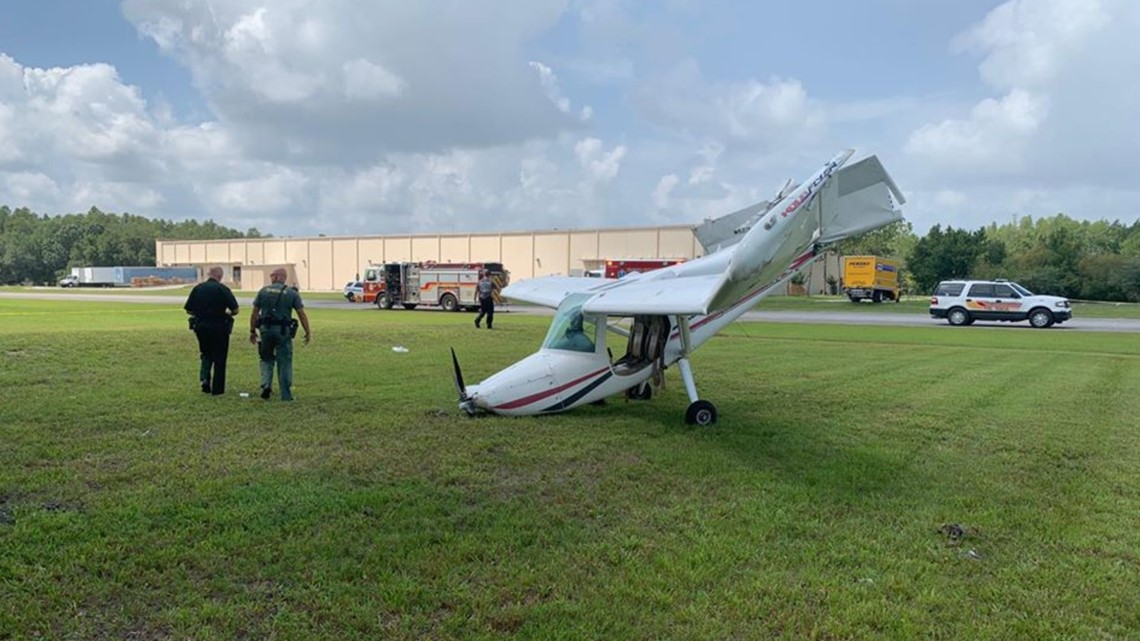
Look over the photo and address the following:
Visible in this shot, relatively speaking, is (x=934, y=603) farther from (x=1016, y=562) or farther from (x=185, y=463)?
(x=185, y=463)

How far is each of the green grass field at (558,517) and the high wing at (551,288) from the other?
182 centimetres

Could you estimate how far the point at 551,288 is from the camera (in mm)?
11883

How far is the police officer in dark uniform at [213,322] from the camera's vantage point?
10.8 meters

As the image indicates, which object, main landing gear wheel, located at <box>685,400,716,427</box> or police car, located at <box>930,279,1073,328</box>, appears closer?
main landing gear wheel, located at <box>685,400,716,427</box>

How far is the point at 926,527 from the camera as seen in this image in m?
5.74

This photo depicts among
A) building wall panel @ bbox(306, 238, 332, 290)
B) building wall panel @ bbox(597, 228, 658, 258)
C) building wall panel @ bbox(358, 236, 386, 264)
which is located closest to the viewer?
building wall panel @ bbox(597, 228, 658, 258)

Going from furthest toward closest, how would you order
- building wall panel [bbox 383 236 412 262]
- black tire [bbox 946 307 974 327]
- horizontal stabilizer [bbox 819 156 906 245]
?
building wall panel [bbox 383 236 412 262] < black tire [bbox 946 307 974 327] < horizontal stabilizer [bbox 819 156 906 245]

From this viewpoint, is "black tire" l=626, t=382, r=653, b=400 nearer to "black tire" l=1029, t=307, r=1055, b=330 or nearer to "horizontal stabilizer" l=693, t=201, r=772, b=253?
"horizontal stabilizer" l=693, t=201, r=772, b=253

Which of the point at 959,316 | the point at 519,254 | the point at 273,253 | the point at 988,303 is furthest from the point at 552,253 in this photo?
the point at 988,303

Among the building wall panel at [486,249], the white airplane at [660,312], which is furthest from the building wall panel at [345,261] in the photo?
the white airplane at [660,312]

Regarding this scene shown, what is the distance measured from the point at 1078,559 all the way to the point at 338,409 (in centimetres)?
835

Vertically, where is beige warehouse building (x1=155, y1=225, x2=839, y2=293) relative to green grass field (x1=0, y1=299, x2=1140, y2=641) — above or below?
above

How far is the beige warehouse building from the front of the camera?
70.9 meters

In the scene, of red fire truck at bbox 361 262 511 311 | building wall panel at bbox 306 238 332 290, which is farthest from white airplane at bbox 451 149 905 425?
building wall panel at bbox 306 238 332 290
